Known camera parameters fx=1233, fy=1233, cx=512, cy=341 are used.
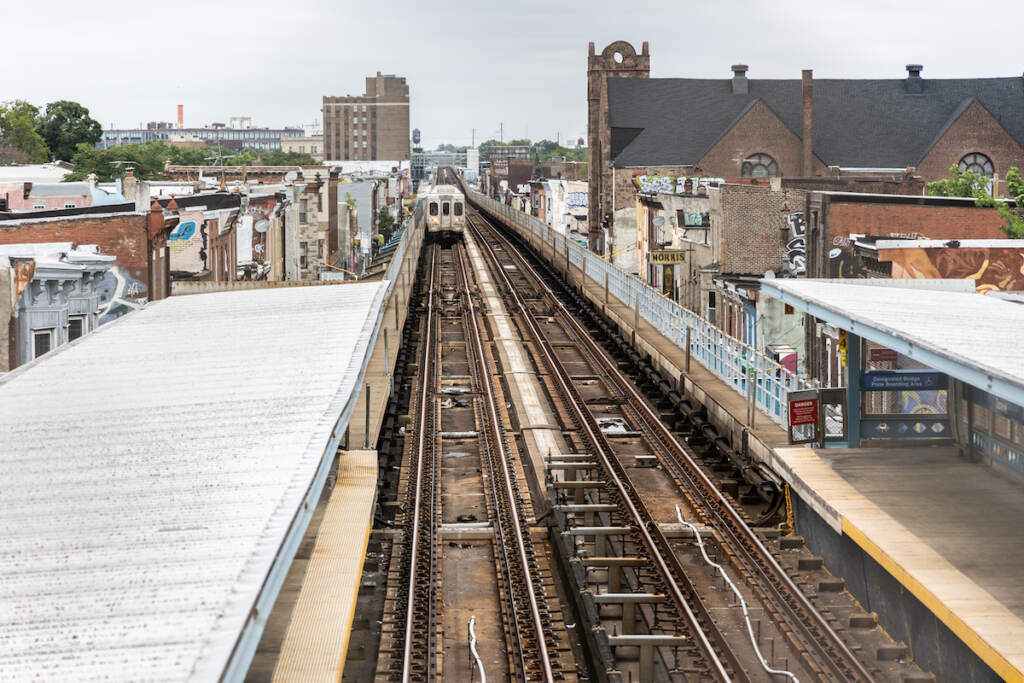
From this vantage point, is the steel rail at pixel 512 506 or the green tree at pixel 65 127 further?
the green tree at pixel 65 127

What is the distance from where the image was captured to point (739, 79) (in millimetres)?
73125

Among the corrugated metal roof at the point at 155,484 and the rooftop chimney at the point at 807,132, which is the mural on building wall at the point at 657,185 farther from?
the corrugated metal roof at the point at 155,484

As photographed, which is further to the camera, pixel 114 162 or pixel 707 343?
pixel 114 162

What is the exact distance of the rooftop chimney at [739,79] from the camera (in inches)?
2859

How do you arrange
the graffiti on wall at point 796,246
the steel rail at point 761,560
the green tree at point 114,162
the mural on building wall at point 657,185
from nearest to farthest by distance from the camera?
1. the steel rail at point 761,560
2. the graffiti on wall at point 796,246
3. the mural on building wall at point 657,185
4. the green tree at point 114,162

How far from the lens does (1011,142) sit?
65125 mm

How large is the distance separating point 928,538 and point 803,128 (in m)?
56.1

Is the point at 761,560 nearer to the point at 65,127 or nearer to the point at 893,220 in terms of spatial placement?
the point at 893,220

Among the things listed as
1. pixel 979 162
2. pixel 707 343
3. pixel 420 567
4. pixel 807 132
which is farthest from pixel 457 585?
pixel 979 162

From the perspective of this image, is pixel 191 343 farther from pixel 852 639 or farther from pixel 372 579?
→ pixel 852 639

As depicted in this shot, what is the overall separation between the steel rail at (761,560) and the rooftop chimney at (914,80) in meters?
49.5

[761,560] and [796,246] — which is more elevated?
[796,246]

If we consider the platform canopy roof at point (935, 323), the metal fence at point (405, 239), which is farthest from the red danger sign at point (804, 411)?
the metal fence at point (405, 239)

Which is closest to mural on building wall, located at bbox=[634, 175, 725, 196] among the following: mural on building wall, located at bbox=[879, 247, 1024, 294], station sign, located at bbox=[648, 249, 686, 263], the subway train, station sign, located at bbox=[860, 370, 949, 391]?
station sign, located at bbox=[648, 249, 686, 263]
